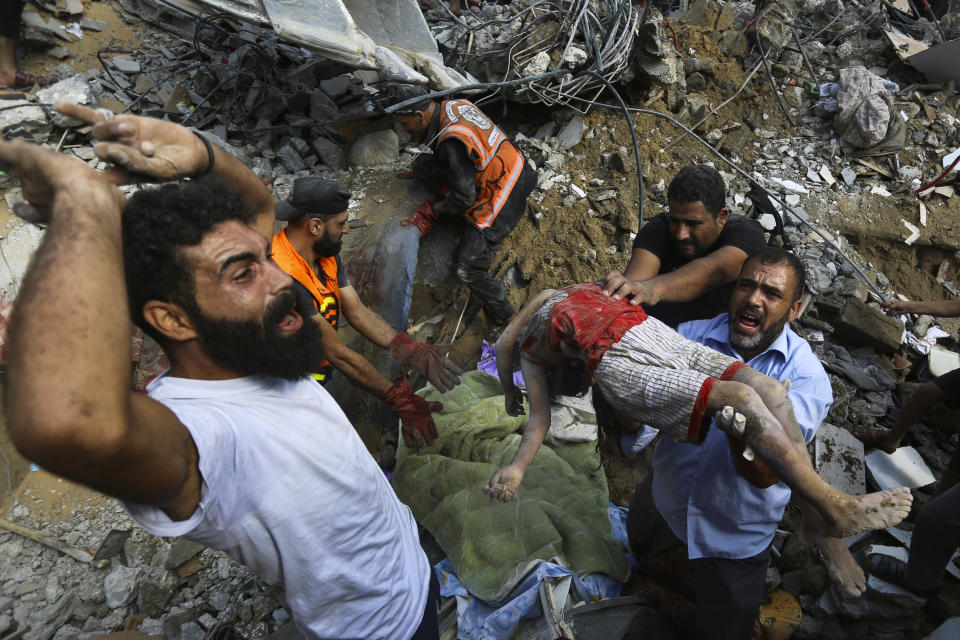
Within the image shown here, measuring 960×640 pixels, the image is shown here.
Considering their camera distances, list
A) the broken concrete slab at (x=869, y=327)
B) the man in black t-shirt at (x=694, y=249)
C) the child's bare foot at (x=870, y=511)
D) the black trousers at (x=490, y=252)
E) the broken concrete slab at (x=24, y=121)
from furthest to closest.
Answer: the black trousers at (x=490, y=252)
the broken concrete slab at (x=24, y=121)
the broken concrete slab at (x=869, y=327)
the man in black t-shirt at (x=694, y=249)
the child's bare foot at (x=870, y=511)

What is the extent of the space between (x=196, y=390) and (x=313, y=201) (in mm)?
1940

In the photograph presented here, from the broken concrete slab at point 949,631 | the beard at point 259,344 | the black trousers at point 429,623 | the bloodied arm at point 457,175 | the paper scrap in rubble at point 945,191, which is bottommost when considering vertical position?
the broken concrete slab at point 949,631

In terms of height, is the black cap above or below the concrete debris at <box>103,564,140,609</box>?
above

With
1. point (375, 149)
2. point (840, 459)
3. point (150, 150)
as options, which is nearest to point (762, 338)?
point (840, 459)

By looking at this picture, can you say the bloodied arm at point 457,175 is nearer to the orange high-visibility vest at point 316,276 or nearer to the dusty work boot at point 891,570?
the orange high-visibility vest at point 316,276

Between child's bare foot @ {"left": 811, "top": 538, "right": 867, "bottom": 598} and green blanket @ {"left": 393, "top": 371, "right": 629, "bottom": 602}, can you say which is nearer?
child's bare foot @ {"left": 811, "top": 538, "right": 867, "bottom": 598}

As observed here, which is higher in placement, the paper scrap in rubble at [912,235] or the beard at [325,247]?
the paper scrap in rubble at [912,235]

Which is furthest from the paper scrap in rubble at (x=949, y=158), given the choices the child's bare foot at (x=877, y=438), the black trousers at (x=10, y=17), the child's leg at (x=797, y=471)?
the black trousers at (x=10, y=17)

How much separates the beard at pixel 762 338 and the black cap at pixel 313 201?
222 cm

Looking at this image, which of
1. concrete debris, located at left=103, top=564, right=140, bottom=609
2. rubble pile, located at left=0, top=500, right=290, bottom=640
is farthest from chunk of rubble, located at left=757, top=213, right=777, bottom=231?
concrete debris, located at left=103, top=564, right=140, bottom=609

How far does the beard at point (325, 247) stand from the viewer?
304 centimetres

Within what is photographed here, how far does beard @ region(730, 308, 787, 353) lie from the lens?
7.01ft

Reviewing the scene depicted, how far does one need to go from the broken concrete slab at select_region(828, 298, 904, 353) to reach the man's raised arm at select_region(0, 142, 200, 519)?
183 inches

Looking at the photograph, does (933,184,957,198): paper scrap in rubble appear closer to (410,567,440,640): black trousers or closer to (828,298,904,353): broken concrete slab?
(828,298,904,353): broken concrete slab
